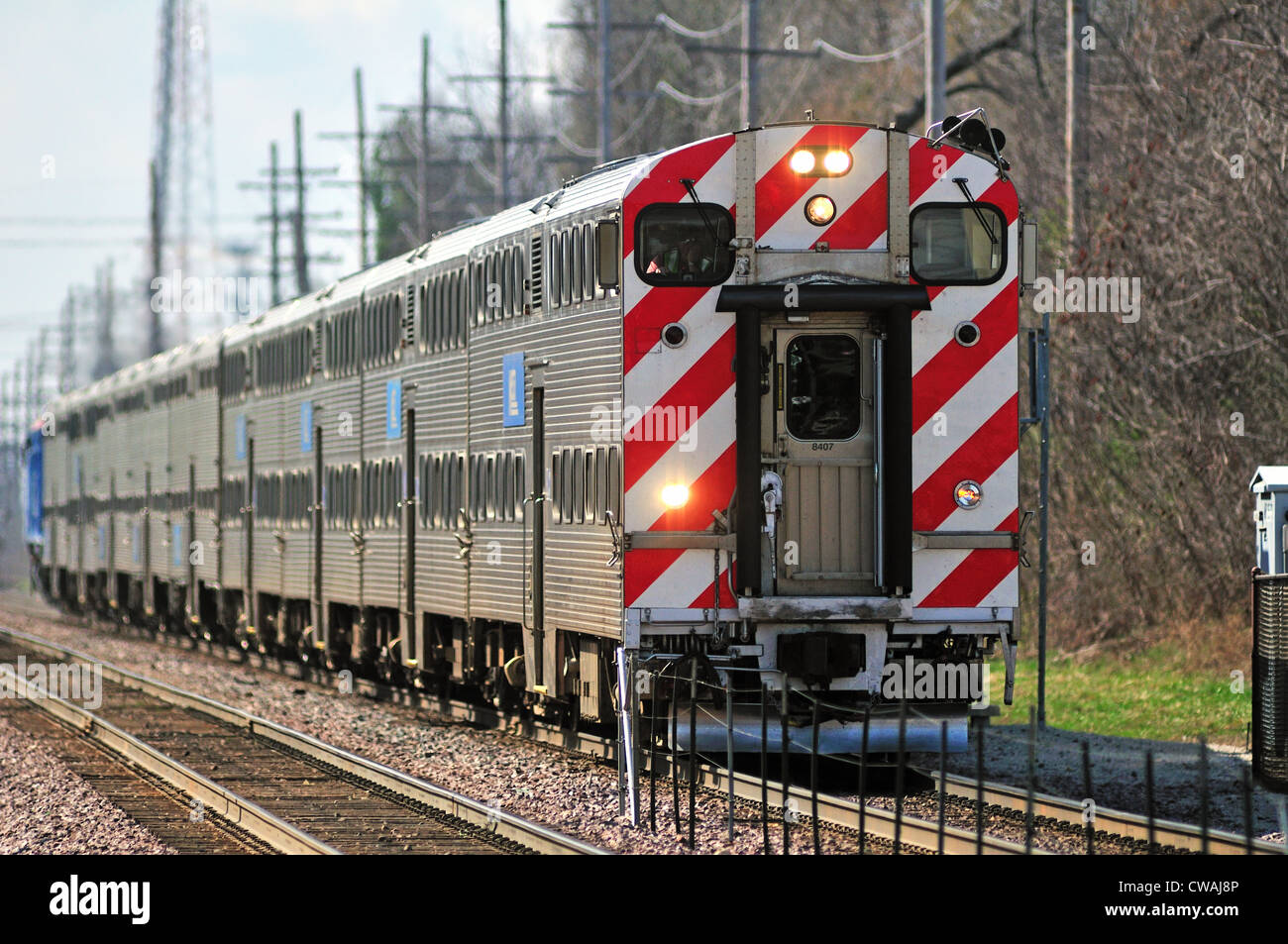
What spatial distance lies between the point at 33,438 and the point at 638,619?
40.6m

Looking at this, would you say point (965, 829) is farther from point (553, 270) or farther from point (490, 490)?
point (490, 490)

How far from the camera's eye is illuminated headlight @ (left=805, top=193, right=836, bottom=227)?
13.1 m

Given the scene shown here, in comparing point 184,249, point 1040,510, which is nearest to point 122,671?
point 1040,510

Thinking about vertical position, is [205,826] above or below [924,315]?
below

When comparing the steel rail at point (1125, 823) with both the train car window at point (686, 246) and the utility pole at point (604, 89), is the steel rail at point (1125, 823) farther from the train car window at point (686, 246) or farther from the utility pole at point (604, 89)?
the utility pole at point (604, 89)

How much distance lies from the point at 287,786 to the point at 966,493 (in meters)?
5.39

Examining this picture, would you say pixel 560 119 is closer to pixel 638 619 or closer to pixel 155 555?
pixel 155 555

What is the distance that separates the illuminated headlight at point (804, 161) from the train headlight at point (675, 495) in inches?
81.6

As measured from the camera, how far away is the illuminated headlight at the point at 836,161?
43.1 ft

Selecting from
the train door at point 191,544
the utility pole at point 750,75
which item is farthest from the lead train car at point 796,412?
the train door at point 191,544

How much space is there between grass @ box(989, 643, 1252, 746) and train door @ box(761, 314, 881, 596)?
3.68 metres

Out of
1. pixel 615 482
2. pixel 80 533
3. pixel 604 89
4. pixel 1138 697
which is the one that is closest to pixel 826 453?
pixel 615 482

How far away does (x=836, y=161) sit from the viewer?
13172 millimetres
